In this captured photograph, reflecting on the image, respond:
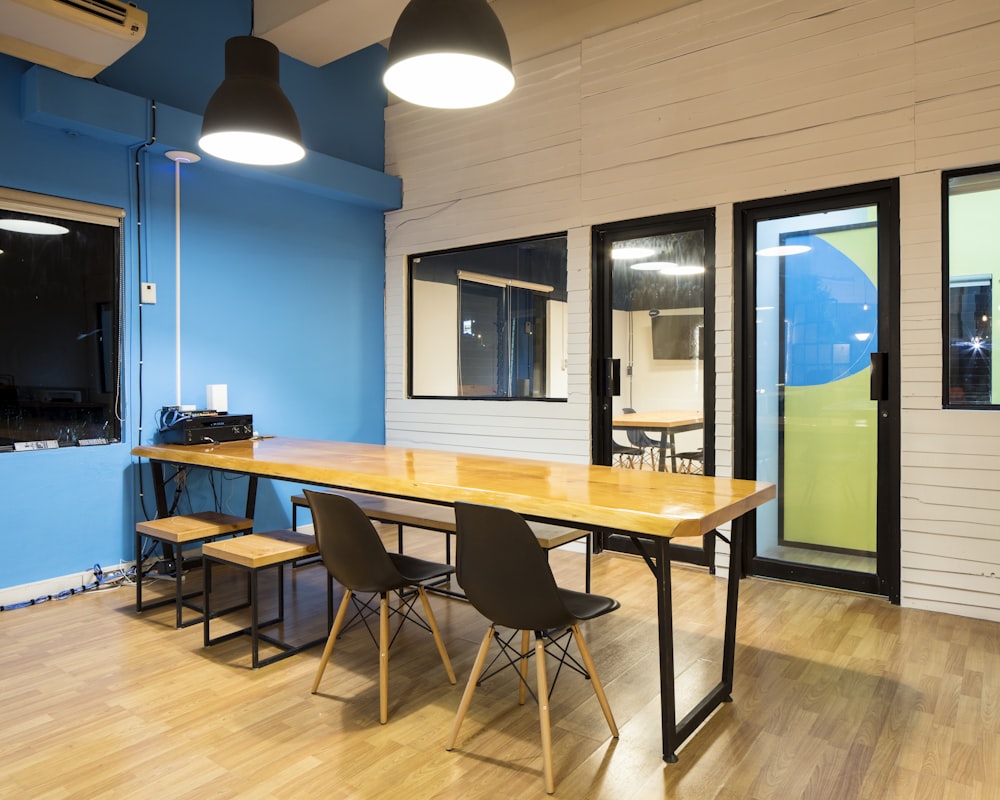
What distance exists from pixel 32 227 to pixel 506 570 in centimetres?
356

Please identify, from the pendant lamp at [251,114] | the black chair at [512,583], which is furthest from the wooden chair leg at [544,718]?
the pendant lamp at [251,114]

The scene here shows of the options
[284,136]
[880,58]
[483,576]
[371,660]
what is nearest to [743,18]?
[880,58]

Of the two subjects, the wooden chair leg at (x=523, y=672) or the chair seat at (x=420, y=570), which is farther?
the chair seat at (x=420, y=570)

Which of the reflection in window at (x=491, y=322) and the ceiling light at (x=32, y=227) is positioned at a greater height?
the ceiling light at (x=32, y=227)

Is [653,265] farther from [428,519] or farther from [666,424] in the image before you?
[428,519]

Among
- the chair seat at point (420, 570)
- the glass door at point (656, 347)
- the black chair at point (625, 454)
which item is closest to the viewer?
the chair seat at point (420, 570)

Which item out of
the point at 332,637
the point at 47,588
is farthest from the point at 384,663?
the point at 47,588

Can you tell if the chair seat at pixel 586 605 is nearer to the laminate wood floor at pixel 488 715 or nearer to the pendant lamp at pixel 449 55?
the laminate wood floor at pixel 488 715

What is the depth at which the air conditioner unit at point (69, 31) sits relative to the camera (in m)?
3.26

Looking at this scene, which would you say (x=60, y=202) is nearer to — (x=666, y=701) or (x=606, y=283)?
(x=606, y=283)

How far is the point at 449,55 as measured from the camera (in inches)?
93.7

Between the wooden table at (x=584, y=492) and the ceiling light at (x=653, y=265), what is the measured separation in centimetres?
206

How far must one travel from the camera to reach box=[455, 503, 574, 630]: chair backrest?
2082 millimetres

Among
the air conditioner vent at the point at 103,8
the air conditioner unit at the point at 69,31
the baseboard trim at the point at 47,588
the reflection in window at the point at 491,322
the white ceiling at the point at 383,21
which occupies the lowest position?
the baseboard trim at the point at 47,588
